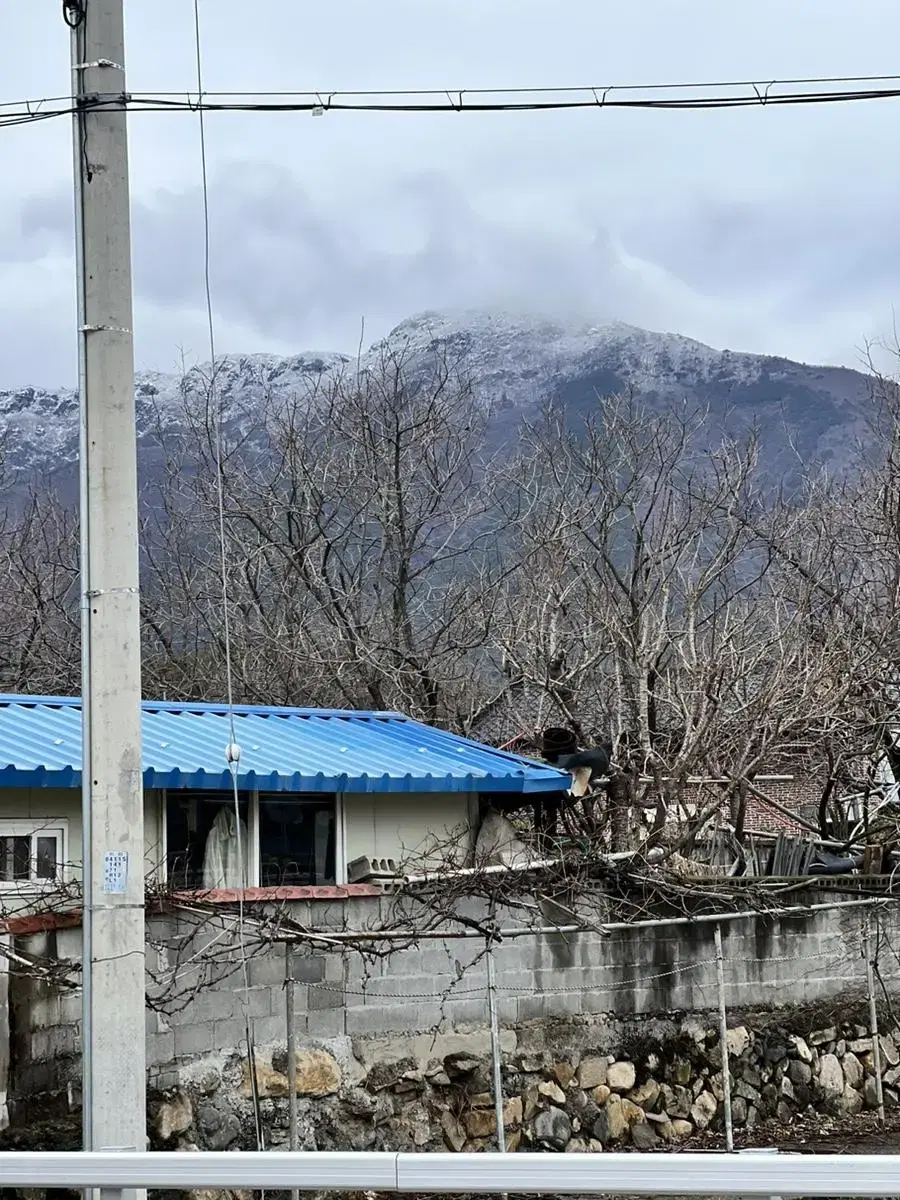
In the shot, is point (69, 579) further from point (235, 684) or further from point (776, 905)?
point (776, 905)

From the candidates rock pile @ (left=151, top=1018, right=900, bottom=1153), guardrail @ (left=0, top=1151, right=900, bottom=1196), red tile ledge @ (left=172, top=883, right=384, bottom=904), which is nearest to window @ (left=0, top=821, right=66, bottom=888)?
red tile ledge @ (left=172, top=883, right=384, bottom=904)

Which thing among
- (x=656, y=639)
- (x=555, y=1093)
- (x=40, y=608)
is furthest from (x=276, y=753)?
(x=40, y=608)

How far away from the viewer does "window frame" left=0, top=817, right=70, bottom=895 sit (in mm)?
11430

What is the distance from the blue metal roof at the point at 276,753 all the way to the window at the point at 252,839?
0.42 m

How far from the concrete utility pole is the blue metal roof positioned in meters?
5.37

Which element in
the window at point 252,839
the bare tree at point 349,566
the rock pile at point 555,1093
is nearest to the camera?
the rock pile at point 555,1093

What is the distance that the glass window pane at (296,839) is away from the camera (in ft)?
44.1

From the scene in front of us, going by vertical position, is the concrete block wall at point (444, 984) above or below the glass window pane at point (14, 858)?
below

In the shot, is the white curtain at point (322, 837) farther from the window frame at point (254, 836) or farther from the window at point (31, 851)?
the window at point (31, 851)

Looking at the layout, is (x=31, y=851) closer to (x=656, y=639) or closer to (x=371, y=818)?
(x=371, y=818)

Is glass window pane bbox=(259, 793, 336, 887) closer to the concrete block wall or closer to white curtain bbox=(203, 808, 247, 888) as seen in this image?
white curtain bbox=(203, 808, 247, 888)

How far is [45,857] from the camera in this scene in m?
12.0

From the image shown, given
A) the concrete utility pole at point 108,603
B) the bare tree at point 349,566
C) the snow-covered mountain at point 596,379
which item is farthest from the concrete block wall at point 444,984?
the snow-covered mountain at point 596,379

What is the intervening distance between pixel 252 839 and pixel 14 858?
7.50 ft
